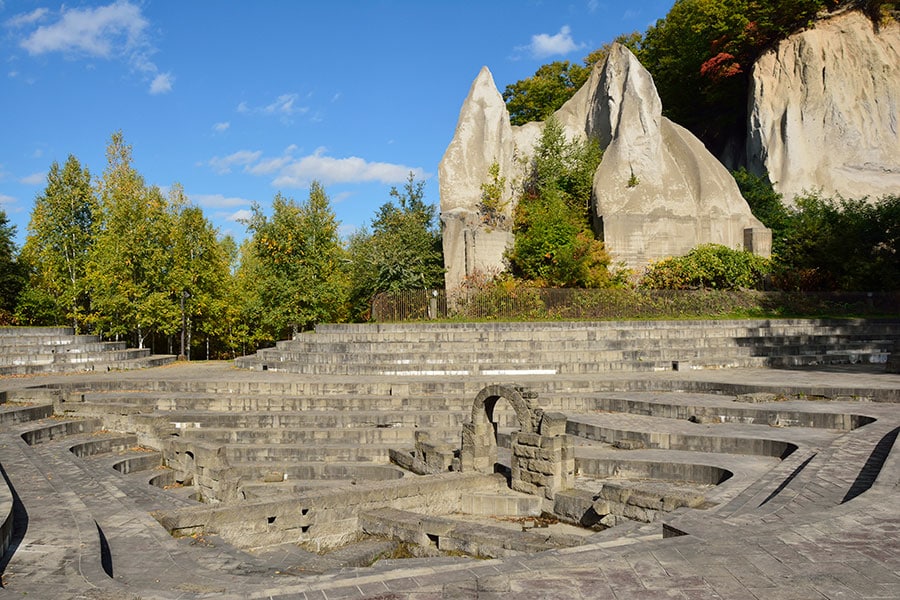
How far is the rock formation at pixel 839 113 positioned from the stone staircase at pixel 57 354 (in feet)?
112

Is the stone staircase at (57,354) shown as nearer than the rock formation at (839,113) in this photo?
Yes

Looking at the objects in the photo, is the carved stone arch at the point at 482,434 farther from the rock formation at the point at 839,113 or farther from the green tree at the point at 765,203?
the rock formation at the point at 839,113

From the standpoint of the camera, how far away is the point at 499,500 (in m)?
11.3

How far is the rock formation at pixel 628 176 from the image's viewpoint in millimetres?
32156

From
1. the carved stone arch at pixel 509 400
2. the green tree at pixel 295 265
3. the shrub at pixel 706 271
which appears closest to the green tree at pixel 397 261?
the green tree at pixel 295 265

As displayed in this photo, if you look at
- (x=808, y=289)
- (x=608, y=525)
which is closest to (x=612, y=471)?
(x=608, y=525)

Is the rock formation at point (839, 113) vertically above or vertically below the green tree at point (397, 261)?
above

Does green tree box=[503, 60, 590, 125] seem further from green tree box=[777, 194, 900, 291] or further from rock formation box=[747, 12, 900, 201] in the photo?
green tree box=[777, 194, 900, 291]

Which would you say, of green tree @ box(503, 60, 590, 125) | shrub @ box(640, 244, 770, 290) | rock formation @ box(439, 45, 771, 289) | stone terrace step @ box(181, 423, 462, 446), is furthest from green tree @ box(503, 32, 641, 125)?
stone terrace step @ box(181, 423, 462, 446)

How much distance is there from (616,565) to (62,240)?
1423 inches

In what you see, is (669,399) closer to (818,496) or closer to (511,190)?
(818,496)

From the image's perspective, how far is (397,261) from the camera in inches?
1227

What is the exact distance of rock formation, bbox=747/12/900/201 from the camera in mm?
38188

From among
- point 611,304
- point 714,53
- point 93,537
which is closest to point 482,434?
point 93,537
